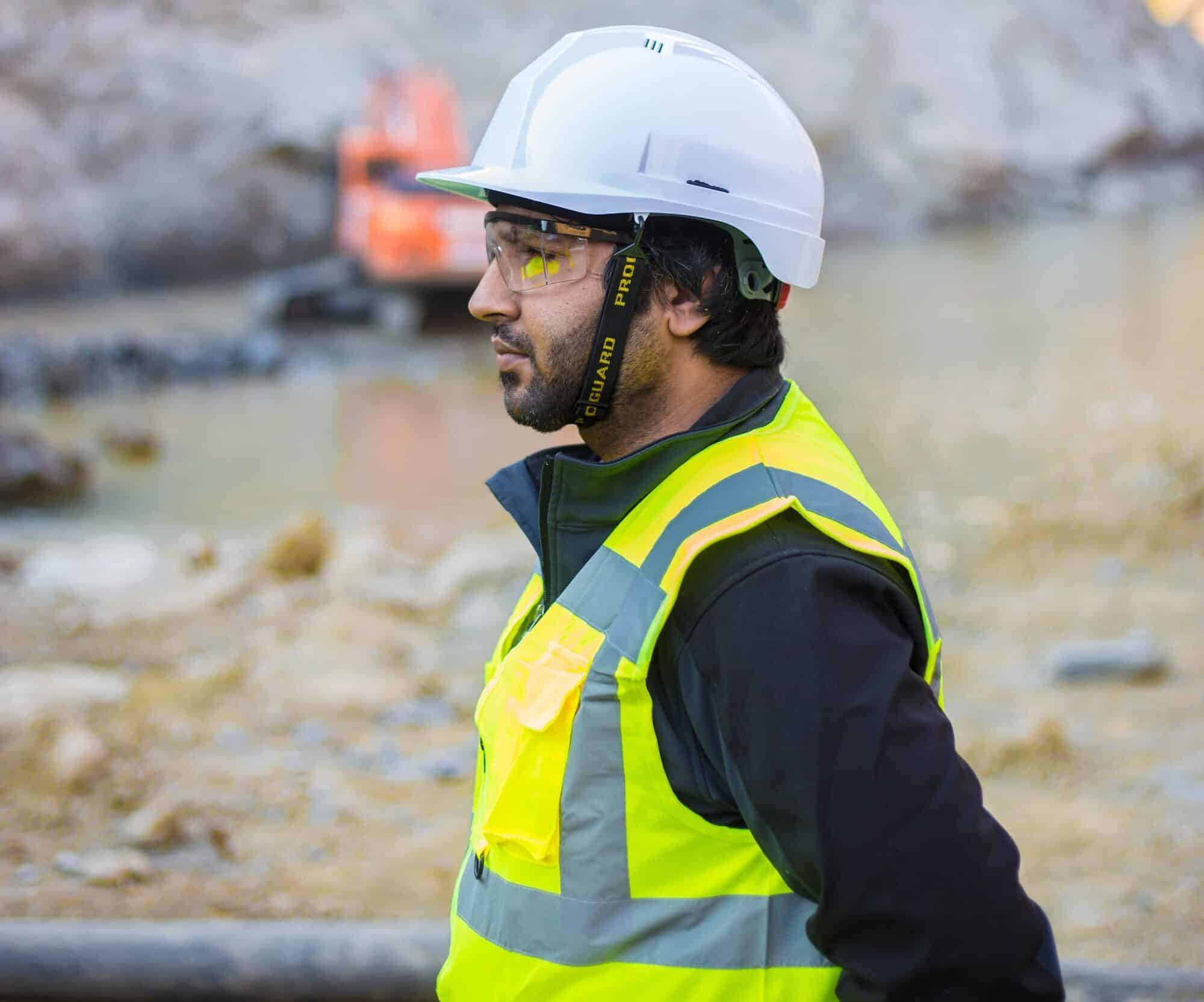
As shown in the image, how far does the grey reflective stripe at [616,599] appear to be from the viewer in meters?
1.57

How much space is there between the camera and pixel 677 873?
5.26 feet

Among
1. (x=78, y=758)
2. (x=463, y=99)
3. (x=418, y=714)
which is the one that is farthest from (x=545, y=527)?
(x=463, y=99)

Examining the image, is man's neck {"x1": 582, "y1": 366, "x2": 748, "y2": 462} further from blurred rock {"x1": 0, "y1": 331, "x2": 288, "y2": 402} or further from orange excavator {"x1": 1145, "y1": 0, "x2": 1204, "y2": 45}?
orange excavator {"x1": 1145, "y1": 0, "x2": 1204, "y2": 45}

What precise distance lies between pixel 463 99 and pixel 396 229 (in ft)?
49.6

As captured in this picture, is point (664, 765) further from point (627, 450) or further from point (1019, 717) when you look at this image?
point (1019, 717)

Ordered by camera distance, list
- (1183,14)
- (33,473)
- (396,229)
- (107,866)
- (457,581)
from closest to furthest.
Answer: (107,866) < (457,581) < (33,473) < (396,229) < (1183,14)

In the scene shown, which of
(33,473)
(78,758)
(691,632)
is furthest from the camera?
(33,473)

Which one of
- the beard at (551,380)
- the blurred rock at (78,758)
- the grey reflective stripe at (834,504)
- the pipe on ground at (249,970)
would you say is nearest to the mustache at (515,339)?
the beard at (551,380)

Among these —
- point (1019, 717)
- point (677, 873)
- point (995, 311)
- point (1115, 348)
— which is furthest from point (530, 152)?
point (995, 311)

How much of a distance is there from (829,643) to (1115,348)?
50.9 feet

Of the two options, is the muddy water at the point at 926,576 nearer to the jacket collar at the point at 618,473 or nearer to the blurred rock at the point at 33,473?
the blurred rock at the point at 33,473

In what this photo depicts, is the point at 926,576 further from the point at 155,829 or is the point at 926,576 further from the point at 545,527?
the point at 545,527

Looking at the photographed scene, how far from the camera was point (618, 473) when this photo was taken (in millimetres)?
1747

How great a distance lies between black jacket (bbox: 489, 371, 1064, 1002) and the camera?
4.73 feet
